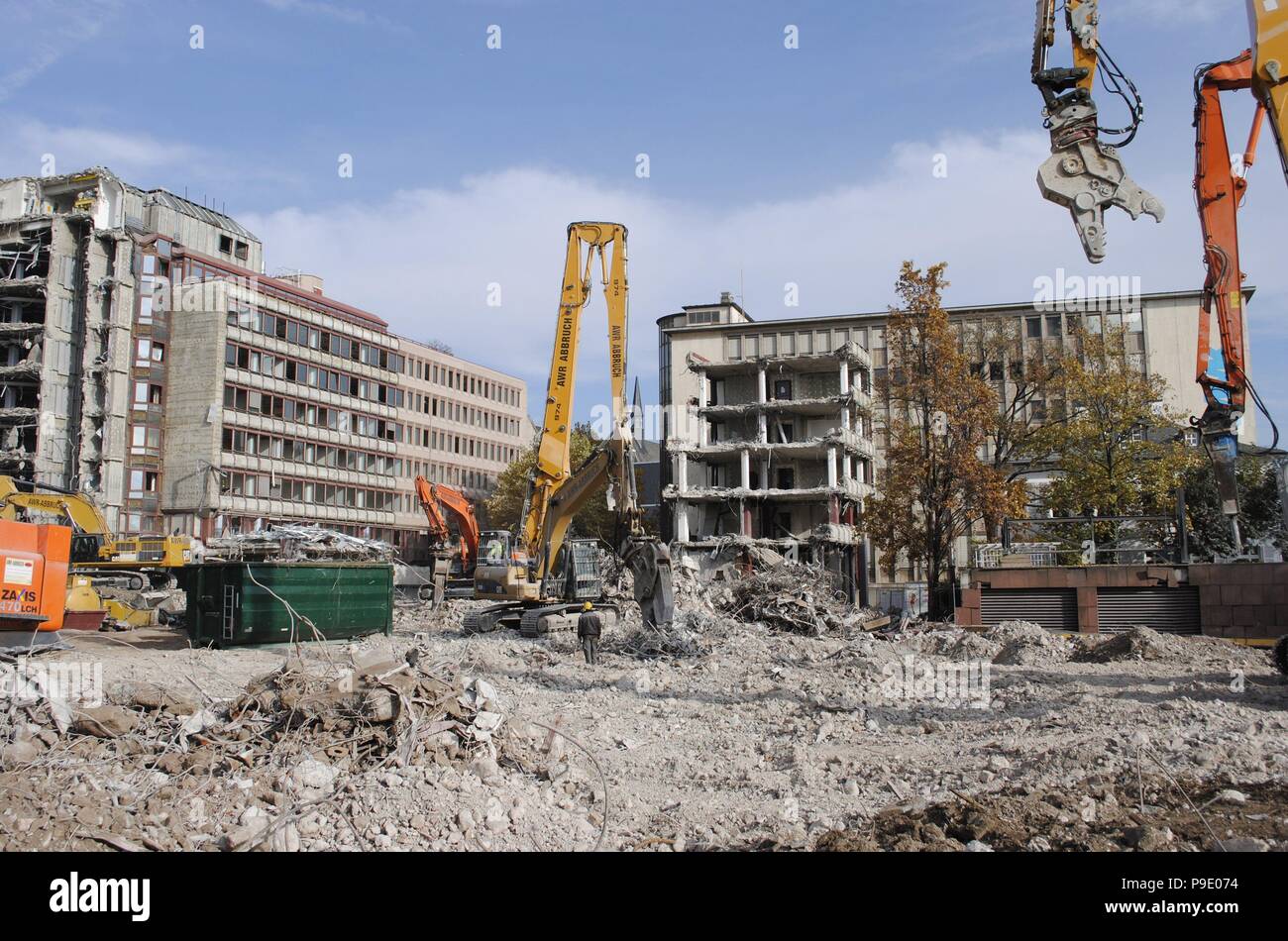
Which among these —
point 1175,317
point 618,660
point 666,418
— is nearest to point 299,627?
point 618,660

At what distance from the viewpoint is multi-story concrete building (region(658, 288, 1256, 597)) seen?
5594 centimetres

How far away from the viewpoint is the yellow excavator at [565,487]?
2297 cm

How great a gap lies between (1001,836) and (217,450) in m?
53.8

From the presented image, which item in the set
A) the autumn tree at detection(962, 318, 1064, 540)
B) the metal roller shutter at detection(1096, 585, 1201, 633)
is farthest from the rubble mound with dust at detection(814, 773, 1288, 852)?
the autumn tree at detection(962, 318, 1064, 540)

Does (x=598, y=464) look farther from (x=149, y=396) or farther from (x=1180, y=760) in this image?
(x=149, y=396)

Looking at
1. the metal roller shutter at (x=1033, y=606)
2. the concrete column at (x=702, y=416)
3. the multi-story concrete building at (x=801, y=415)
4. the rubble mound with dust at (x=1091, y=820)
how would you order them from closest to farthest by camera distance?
the rubble mound with dust at (x=1091, y=820), the metal roller shutter at (x=1033, y=606), the multi-story concrete building at (x=801, y=415), the concrete column at (x=702, y=416)

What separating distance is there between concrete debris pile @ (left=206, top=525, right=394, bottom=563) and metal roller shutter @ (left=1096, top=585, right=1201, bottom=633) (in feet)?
65.2

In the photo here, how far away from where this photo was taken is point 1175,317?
58.9 m

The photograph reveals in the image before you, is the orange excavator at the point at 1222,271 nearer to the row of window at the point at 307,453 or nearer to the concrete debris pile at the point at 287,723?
the concrete debris pile at the point at 287,723

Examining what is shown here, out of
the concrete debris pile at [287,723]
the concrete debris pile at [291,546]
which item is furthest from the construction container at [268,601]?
the concrete debris pile at [291,546]

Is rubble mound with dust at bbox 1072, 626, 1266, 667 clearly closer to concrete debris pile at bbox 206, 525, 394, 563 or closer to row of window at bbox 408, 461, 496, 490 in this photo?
concrete debris pile at bbox 206, 525, 394, 563

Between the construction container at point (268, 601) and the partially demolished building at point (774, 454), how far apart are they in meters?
33.2

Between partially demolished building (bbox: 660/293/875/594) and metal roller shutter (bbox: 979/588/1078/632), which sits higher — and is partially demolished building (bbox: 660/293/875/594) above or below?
above
